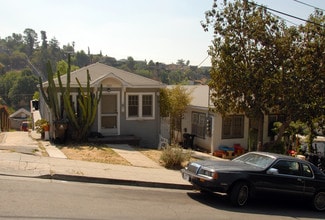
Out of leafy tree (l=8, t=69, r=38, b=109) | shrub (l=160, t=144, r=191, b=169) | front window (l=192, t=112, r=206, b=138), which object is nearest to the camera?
shrub (l=160, t=144, r=191, b=169)

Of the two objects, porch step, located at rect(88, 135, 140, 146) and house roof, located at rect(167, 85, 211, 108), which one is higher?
house roof, located at rect(167, 85, 211, 108)

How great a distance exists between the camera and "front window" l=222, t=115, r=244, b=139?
2136 cm

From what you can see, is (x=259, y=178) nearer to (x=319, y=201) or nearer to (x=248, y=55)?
(x=319, y=201)

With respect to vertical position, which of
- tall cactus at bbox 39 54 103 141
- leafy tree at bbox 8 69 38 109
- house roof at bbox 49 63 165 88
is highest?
leafy tree at bbox 8 69 38 109

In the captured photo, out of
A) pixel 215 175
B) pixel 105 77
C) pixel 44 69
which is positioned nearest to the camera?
pixel 215 175

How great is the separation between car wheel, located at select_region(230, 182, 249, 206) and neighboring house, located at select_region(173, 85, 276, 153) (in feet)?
33.9

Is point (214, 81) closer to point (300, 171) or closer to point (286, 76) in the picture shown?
point (286, 76)

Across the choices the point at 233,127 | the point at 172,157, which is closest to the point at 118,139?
the point at 172,157

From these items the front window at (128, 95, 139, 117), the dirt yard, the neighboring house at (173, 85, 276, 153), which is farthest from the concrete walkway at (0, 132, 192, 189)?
the neighboring house at (173, 85, 276, 153)

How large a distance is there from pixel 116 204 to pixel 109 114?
1109 centimetres

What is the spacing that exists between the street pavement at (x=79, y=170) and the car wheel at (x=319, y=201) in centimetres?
360

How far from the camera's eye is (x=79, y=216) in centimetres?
715

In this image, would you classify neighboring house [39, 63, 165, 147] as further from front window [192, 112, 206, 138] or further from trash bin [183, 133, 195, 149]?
front window [192, 112, 206, 138]

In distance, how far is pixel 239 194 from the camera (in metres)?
9.69
